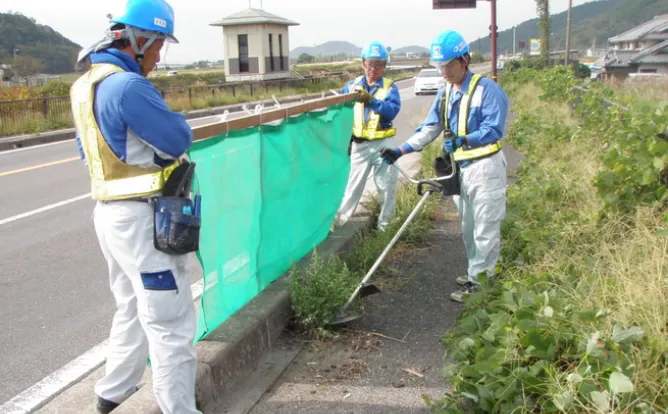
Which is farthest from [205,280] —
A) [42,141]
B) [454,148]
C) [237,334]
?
[42,141]

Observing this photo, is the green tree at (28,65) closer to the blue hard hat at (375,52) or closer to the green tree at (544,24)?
the green tree at (544,24)

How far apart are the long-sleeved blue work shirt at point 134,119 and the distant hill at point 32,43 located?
231ft

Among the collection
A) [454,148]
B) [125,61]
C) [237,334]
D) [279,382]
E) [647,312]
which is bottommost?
[279,382]

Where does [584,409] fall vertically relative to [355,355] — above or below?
above

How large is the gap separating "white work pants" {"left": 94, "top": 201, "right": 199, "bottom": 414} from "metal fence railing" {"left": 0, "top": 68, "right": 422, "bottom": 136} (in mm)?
14127

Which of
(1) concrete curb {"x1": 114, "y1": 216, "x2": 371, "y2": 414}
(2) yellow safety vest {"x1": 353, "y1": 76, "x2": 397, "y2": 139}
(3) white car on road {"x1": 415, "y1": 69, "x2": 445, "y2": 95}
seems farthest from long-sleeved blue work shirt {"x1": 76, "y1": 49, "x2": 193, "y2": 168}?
(3) white car on road {"x1": 415, "y1": 69, "x2": 445, "y2": 95}

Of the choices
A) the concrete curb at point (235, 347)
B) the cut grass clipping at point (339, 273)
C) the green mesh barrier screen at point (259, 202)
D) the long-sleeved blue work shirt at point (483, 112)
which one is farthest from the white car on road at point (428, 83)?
the concrete curb at point (235, 347)

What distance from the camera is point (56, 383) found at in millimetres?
3781

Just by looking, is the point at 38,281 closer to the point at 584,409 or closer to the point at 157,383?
the point at 157,383

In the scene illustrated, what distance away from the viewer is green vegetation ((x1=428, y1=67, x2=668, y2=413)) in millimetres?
2719

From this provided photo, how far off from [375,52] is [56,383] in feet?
13.1

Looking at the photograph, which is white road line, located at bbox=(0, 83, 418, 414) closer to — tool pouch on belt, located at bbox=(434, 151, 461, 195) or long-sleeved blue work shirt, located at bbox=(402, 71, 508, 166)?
tool pouch on belt, located at bbox=(434, 151, 461, 195)

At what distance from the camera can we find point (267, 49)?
144 ft

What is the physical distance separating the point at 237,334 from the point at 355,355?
30.4 inches
